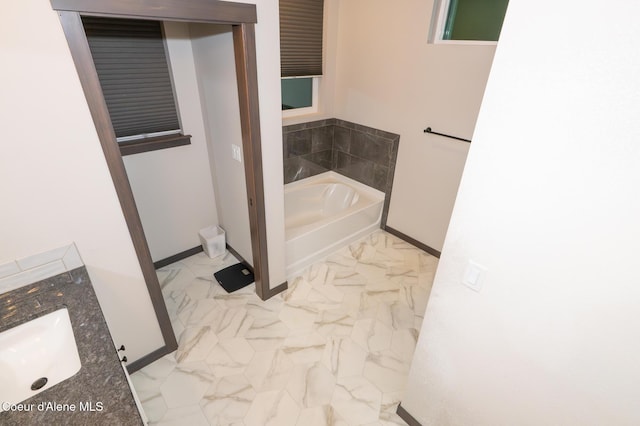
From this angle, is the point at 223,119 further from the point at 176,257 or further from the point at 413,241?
the point at 413,241

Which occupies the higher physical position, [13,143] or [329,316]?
[13,143]

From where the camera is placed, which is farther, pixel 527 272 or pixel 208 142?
pixel 208 142

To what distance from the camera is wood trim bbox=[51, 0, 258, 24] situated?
3.70 ft

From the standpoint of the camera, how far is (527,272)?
1.03 metres

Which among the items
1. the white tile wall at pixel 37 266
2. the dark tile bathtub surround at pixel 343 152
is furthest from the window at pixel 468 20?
the white tile wall at pixel 37 266

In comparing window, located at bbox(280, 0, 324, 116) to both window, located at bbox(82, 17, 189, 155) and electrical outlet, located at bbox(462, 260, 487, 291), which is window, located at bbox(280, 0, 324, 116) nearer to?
window, located at bbox(82, 17, 189, 155)

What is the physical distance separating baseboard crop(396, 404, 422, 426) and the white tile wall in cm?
184

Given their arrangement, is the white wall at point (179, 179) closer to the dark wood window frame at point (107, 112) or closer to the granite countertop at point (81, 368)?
the dark wood window frame at point (107, 112)

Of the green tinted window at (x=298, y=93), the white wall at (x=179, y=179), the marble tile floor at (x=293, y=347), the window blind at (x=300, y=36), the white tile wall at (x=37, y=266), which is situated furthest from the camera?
the green tinted window at (x=298, y=93)

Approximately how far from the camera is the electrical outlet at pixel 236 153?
2.21 metres

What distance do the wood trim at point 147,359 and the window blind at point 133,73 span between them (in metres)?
1.60

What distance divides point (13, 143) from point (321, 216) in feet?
9.12

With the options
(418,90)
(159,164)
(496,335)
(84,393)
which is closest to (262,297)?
(159,164)

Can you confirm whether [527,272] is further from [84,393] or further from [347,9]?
[347,9]
